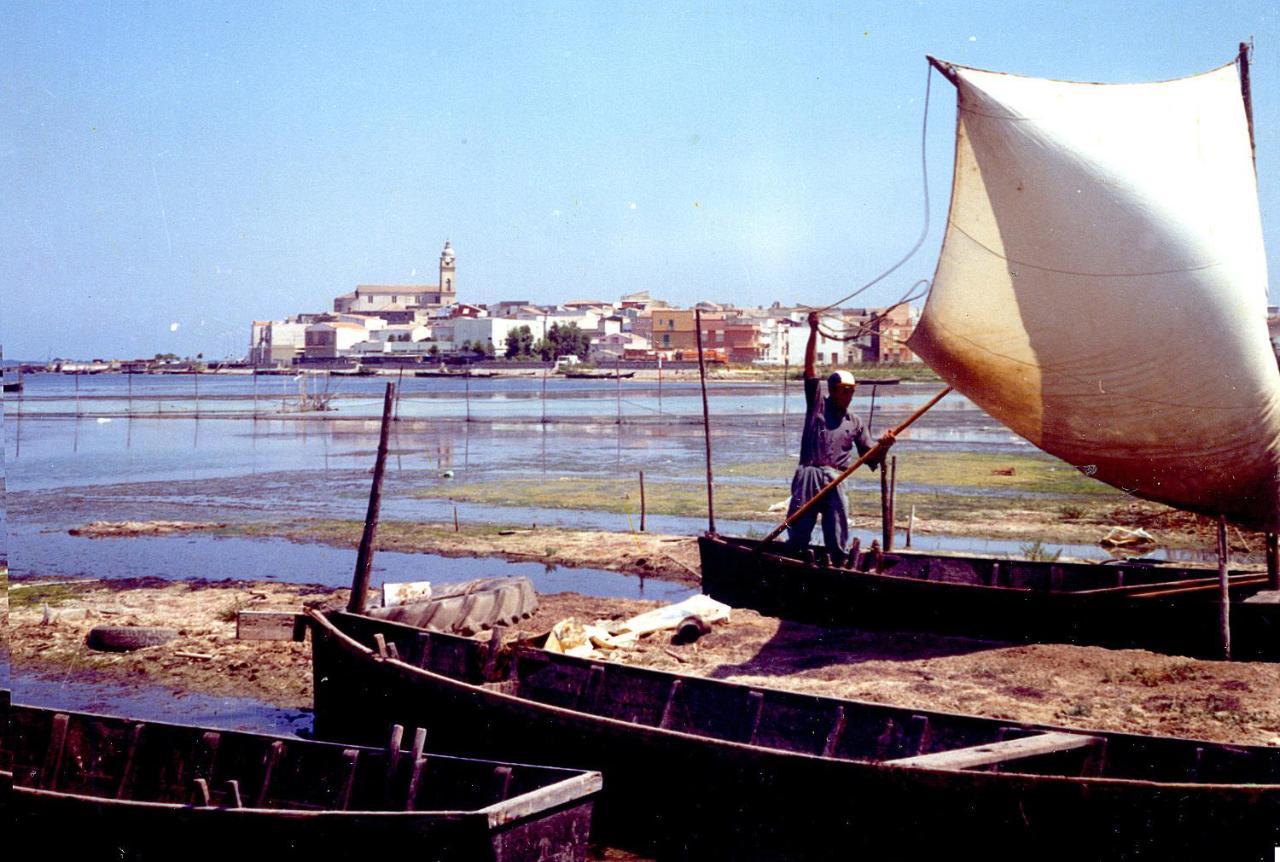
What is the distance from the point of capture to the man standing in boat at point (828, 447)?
38.7 feet

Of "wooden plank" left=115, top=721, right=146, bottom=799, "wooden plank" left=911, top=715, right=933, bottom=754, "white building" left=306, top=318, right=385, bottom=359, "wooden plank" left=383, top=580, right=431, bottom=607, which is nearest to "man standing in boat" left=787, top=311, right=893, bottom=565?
"wooden plank" left=383, top=580, right=431, bottom=607

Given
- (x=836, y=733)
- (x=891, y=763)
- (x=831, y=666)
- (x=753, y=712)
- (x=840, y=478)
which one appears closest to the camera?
(x=891, y=763)

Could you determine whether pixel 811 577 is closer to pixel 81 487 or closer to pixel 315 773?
pixel 315 773

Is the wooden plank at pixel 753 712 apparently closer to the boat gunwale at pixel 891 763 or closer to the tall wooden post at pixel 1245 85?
the boat gunwale at pixel 891 763

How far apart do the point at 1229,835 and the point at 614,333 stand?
11398 centimetres

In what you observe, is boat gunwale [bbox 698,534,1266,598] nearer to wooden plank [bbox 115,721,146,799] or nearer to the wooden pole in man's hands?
the wooden pole in man's hands

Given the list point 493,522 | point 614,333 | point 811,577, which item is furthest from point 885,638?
point 614,333

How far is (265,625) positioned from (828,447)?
19.3 feet

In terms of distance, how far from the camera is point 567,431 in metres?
42.5

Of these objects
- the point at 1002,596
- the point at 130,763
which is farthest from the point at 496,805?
the point at 1002,596

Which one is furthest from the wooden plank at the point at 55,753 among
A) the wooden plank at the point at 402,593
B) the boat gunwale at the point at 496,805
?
the wooden plank at the point at 402,593

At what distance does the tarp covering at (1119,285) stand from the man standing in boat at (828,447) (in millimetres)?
1304

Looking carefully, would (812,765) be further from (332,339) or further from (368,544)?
(332,339)

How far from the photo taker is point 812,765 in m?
5.73
